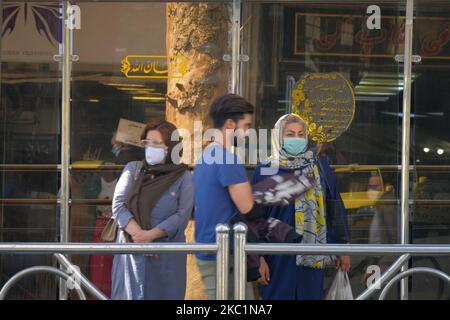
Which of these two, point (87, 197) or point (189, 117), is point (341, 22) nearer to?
point (189, 117)

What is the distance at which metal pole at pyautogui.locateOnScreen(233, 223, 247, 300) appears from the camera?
15.9ft

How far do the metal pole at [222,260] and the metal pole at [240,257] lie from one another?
47 millimetres

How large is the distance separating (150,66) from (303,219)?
1.95m

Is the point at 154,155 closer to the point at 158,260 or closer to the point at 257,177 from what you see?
the point at 257,177

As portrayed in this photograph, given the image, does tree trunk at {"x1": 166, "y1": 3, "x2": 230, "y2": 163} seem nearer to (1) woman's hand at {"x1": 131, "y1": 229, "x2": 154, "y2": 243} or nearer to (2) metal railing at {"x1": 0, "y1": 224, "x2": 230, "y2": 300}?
(1) woman's hand at {"x1": 131, "y1": 229, "x2": 154, "y2": 243}

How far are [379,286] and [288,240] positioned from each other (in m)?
0.62

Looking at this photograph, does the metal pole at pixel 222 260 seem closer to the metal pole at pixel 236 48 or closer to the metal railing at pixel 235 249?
the metal railing at pixel 235 249

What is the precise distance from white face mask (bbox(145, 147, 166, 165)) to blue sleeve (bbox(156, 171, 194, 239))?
0.25m

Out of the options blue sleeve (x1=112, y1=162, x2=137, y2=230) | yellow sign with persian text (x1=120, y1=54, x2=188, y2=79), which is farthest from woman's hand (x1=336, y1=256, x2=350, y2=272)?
yellow sign with persian text (x1=120, y1=54, x2=188, y2=79)

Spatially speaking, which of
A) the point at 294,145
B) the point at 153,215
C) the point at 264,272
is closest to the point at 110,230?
the point at 153,215

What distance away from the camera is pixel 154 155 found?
636 cm

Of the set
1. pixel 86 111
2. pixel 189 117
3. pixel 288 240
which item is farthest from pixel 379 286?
pixel 86 111

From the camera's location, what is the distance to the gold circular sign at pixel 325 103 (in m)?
7.21

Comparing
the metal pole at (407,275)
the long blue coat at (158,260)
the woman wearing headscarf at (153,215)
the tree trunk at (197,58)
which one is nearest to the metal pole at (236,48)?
the tree trunk at (197,58)
